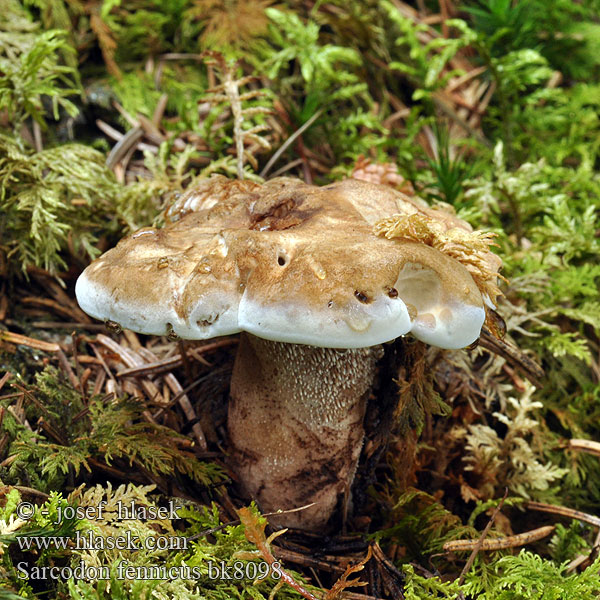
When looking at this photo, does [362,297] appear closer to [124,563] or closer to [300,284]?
[300,284]

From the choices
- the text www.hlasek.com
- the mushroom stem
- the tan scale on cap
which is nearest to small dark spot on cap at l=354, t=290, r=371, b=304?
the tan scale on cap

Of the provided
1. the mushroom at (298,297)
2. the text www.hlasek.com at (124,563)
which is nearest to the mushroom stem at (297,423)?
the mushroom at (298,297)

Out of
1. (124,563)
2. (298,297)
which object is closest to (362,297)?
(298,297)

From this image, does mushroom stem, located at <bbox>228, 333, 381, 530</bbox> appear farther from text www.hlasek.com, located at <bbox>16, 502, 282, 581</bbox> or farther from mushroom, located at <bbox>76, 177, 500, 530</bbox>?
text www.hlasek.com, located at <bbox>16, 502, 282, 581</bbox>

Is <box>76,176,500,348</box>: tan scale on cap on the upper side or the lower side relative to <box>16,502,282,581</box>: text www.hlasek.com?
upper

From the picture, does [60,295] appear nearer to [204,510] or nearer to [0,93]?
[0,93]
